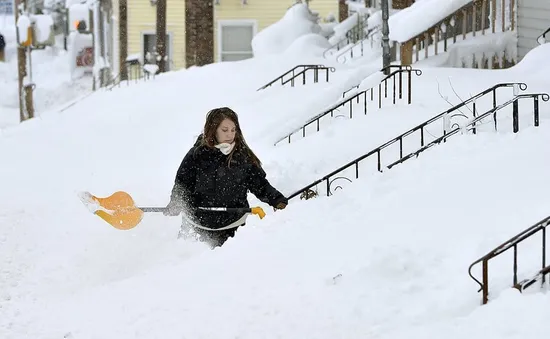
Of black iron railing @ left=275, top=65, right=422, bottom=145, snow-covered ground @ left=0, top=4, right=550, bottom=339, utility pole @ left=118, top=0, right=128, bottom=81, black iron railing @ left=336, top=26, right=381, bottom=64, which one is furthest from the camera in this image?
utility pole @ left=118, top=0, right=128, bottom=81

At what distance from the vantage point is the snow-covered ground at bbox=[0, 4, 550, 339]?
7.56 m

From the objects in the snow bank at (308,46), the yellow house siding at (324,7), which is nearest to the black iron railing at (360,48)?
the snow bank at (308,46)

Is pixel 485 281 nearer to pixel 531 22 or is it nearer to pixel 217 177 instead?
pixel 217 177

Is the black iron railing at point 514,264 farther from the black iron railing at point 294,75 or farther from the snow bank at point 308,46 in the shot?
the snow bank at point 308,46

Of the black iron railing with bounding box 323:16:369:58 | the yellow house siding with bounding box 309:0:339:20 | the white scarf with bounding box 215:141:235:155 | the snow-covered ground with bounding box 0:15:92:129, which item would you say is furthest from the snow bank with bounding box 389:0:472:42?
the snow-covered ground with bounding box 0:15:92:129

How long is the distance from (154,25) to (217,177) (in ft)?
90.4

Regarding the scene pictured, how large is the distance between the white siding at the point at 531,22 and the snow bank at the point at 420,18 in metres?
1.03

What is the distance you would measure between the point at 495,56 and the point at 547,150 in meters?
11.7

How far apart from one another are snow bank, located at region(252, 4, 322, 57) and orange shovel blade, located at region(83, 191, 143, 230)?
15.8m

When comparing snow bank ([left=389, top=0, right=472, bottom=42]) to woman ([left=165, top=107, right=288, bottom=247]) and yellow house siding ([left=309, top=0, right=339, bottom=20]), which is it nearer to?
woman ([left=165, top=107, right=288, bottom=247])

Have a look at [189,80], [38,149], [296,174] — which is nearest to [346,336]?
[296,174]

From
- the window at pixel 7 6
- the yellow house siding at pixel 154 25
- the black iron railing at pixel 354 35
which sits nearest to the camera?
the black iron railing at pixel 354 35

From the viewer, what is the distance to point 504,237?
26.6ft

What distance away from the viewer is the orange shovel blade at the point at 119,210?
1081cm
